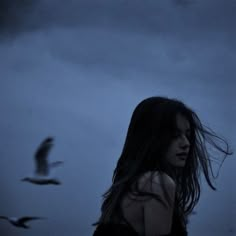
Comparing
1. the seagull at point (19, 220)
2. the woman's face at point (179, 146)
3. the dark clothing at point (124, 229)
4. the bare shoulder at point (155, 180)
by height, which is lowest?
the dark clothing at point (124, 229)

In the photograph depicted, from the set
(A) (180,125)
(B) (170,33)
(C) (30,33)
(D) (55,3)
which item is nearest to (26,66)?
(C) (30,33)

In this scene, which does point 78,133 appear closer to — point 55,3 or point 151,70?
point 151,70

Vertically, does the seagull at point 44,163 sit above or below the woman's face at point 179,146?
above

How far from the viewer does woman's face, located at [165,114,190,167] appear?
1.11 metres

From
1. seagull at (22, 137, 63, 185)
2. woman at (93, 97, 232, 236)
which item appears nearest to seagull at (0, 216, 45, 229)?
seagull at (22, 137, 63, 185)

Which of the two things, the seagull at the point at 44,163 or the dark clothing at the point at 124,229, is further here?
the seagull at the point at 44,163

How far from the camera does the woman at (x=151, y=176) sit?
1027 millimetres

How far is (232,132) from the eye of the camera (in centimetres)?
201

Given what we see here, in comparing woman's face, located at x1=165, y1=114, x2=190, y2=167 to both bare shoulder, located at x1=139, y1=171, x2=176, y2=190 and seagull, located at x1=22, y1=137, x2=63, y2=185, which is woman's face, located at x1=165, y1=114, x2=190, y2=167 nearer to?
bare shoulder, located at x1=139, y1=171, x2=176, y2=190

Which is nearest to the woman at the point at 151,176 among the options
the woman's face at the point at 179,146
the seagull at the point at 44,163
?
the woman's face at the point at 179,146

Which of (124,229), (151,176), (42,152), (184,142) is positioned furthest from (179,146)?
(42,152)

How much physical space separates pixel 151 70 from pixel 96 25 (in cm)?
29

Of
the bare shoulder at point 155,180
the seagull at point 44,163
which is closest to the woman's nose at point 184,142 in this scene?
the bare shoulder at point 155,180

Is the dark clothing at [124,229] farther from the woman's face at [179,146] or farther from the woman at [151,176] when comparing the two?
the woman's face at [179,146]
